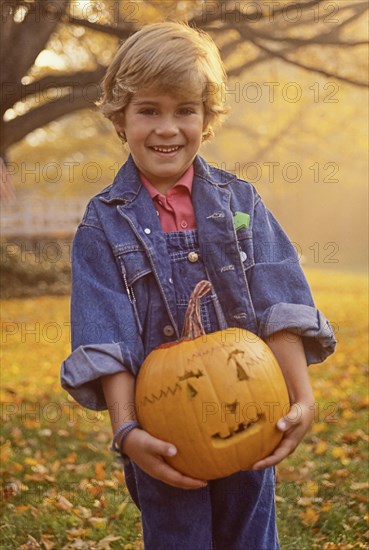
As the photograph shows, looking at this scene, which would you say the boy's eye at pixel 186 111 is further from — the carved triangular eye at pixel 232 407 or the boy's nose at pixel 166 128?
the carved triangular eye at pixel 232 407

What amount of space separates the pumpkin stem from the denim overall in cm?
10

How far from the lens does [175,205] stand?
2.39m

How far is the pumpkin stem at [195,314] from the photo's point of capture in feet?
7.12

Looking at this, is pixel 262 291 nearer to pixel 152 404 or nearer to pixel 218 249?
pixel 218 249

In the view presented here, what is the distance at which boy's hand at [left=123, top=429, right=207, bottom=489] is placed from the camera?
2105 mm

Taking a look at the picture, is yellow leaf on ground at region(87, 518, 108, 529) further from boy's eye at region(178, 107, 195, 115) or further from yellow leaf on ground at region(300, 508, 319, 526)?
boy's eye at region(178, 107, 195, 115)

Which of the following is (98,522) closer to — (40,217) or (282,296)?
(282,296)

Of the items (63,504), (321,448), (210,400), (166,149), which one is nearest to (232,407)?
(210,400)

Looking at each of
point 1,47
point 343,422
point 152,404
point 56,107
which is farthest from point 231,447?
point 56,107

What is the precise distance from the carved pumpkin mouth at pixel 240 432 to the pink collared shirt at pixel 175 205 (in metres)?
0.64

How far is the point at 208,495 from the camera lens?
91.7 inches

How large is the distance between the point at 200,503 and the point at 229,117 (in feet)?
8.00

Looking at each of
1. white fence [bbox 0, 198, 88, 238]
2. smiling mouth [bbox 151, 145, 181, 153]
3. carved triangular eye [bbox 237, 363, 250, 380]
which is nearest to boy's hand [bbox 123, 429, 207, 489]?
carved triangular eye [bbox 237, 363, 250, 380]

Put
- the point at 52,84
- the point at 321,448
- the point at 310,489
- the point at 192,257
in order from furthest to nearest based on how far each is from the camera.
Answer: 1. the point at 52,84
2. the point at 321,448
3. the point at 310,489
4. the point at 192,257
